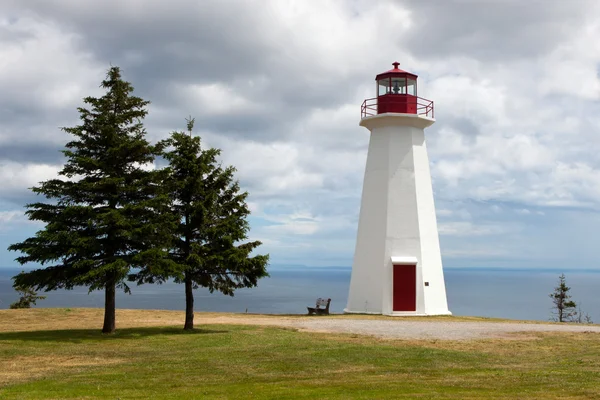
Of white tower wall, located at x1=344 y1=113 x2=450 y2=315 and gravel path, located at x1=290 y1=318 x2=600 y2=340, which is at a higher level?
white tower wall, located at x1=344 y1=113 x2=450 y2=315

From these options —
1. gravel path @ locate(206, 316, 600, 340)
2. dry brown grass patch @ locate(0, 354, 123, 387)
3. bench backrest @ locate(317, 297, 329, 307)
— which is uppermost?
bench backrest @ locate(317, 297, 329, 307)

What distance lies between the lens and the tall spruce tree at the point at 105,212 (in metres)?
19.2

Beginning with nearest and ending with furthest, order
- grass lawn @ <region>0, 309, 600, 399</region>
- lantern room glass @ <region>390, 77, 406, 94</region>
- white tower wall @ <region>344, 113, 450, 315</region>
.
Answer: grass lawn @ <region>0, 309, 600, 399</region> → white tower wall @ <region>344, 113, 450, 315</region> → lantern room glass @ <region>390, 77, 406, 94</region>

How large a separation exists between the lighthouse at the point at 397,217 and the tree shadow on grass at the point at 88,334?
30.7ft

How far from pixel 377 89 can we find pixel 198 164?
11.8 meters

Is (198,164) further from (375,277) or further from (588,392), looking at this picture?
(588,392)

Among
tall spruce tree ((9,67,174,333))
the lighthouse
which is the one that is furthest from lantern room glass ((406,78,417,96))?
tall spruce tree ((9,67,174,333))

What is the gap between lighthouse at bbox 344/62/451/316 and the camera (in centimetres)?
2795

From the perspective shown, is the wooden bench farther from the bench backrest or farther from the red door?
the red door

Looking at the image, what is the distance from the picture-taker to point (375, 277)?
92.7ft

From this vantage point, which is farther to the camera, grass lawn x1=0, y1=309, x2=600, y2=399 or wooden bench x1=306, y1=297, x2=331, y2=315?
wooden bench x1=306, y1=297, x2=331, y2=315

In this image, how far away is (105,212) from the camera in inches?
776

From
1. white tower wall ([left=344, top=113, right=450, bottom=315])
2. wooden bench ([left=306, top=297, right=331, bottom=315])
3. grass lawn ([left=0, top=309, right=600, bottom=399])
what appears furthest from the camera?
wooden bench ([left=306, top=297, right=331, bottom=315])

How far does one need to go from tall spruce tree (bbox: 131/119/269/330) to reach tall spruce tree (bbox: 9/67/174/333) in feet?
3.23
